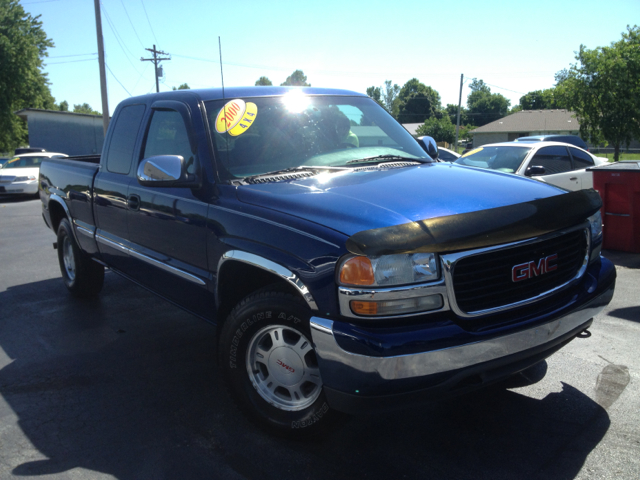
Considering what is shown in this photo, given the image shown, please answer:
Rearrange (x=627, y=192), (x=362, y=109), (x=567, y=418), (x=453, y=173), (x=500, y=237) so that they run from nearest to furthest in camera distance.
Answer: (x=500, y=237), (x=567, y=418), (x=453, y=173), (x=362, y=109), (x=627, y=192)

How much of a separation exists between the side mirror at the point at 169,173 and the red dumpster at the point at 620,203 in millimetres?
6258

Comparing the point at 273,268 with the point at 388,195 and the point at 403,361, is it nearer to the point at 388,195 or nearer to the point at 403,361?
the point at 388,195

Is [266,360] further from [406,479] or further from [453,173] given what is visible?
[453,173]

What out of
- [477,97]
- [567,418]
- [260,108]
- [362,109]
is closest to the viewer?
[567,418]

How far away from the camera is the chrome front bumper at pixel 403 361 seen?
225cm

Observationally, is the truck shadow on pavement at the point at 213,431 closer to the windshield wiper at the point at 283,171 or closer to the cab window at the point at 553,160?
the windshield wiper at the point at 283,171

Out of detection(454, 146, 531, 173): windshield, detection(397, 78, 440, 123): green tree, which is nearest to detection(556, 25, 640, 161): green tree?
detection(454, 146, 531, 173): windshield

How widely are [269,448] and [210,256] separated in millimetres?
1136

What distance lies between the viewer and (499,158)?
32.5 ft

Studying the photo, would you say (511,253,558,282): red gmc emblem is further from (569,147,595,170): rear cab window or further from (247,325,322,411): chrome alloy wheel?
(569,147,595,170): rear cab window

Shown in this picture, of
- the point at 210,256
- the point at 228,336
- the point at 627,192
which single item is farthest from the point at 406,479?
the point at 627,192

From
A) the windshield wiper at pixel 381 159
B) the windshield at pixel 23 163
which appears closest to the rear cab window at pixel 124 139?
the windshield wiper at pixel 381 159

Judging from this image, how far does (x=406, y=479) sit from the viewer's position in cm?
256

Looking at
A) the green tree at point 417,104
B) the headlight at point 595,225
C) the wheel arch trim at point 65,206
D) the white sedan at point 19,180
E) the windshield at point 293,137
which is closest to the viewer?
the headlight at point 595,225
